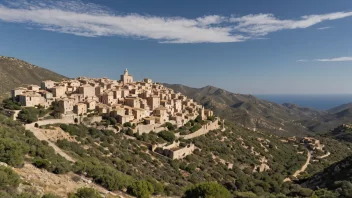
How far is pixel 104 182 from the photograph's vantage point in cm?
1480

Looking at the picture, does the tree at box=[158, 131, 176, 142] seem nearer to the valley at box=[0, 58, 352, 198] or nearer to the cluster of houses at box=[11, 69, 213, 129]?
the valley at box=[0, 58, 352, 198]

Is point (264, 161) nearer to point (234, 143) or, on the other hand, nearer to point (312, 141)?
point (234, 143)

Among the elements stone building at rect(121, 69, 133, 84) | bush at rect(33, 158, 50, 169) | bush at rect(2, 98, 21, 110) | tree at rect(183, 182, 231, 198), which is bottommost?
tree at rect(183, 182, 231, 198)

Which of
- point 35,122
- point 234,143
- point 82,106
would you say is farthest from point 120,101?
point 234,143

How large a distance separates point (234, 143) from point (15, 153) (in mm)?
34269

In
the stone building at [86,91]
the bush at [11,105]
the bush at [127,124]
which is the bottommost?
the bush at [127,124]

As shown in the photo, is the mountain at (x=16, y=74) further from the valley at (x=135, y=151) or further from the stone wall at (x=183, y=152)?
the stone wall at (x=183, y=152)

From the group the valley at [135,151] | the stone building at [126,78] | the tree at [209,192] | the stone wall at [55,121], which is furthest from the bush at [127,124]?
the stone building at [126,78]

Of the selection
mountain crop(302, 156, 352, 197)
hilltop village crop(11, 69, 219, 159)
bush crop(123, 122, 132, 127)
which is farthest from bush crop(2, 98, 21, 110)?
mountain crop(302, 156, 352, 197)

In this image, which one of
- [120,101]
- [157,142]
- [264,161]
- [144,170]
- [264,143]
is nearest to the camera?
[144,170]

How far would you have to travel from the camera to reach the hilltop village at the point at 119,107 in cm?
3160

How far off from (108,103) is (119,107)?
11.8 feet

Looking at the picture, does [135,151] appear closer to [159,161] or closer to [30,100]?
[159,161]

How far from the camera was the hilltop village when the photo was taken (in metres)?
31.6
